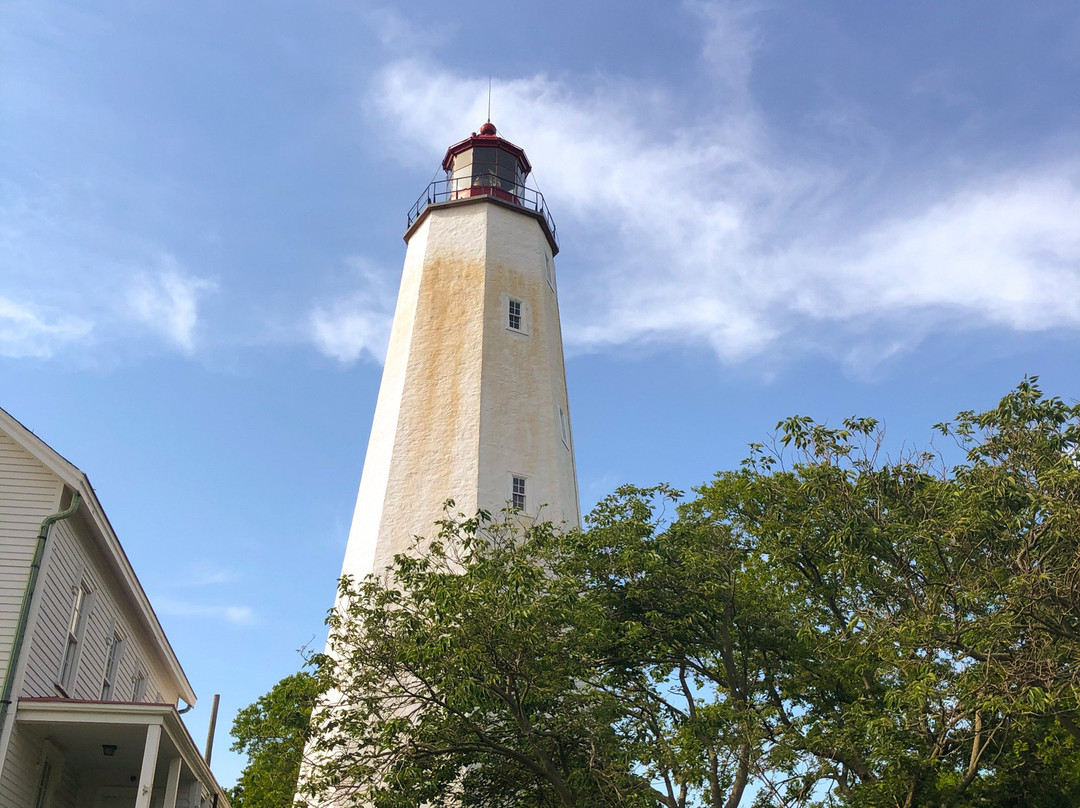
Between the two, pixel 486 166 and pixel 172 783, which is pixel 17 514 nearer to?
pixel 172 783

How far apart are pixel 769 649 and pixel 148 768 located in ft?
35.0

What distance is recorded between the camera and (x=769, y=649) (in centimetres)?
1827

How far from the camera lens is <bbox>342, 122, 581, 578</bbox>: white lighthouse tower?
2311cm

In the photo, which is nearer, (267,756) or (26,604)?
(26,604)

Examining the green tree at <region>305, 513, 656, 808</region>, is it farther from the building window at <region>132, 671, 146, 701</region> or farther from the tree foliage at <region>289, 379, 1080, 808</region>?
the building window at <region>132, 671, 146, 701</region>

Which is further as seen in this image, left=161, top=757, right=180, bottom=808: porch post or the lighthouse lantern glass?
the lighthouse lantern glass

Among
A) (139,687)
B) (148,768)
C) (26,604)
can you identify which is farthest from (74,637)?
(139,687)

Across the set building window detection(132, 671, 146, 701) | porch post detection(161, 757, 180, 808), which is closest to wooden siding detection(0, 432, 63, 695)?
porch post detection(161, 757, 180, 808)

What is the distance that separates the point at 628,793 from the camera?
14508 mm

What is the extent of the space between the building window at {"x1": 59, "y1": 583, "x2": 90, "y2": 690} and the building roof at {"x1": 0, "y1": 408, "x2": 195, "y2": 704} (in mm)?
753

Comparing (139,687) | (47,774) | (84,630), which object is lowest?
(47,774)

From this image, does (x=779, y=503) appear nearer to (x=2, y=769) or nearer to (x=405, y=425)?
(x=405, y=425)

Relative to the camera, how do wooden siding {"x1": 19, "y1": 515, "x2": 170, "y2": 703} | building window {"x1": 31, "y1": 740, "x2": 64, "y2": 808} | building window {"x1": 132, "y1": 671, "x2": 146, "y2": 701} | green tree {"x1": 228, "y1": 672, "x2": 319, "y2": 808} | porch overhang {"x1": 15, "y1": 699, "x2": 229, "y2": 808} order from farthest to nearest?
1. green tree {"x1": 228, "y1": 672, "x2": 319, "y2": 808}
2. building window {"x1": 132, "y1": 671, "x2": 146, "y2": 701}
3. building window {"x1": 31, "y1": 740, "x2": 64, "y2": 808}
4. wooden siding {"x1": 19, "y1": 515, "x2": 170, "y2": 703}
5. porch overhang {"x1": 15, "y1": 699, "x2": 229, "y2": 808}

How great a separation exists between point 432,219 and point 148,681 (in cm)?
1423
